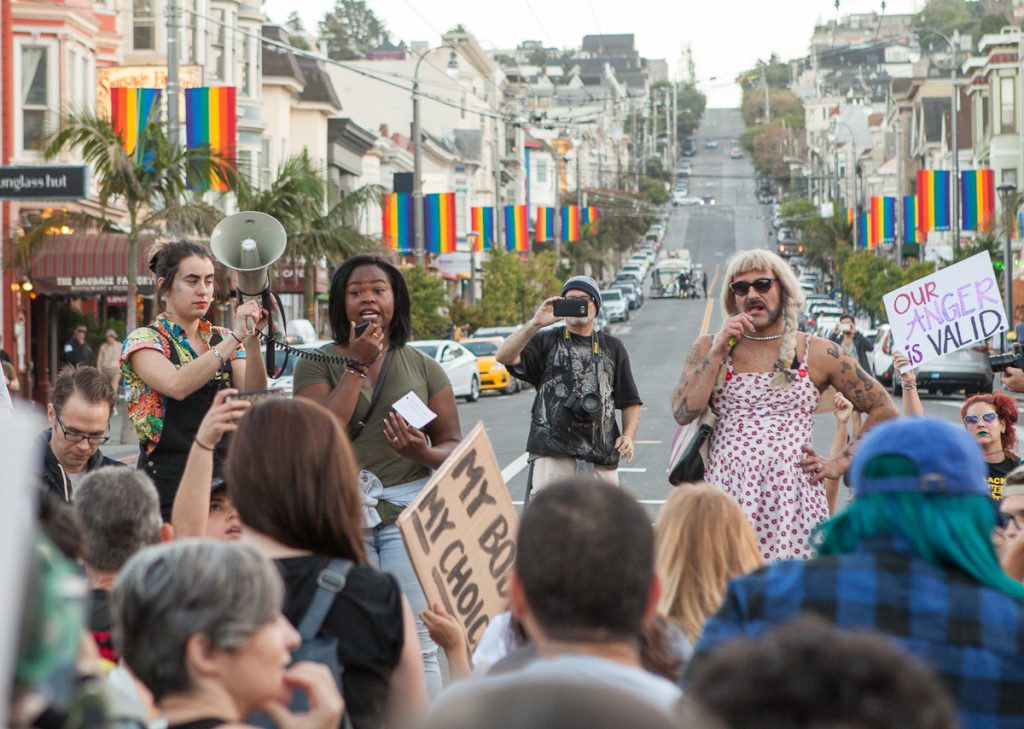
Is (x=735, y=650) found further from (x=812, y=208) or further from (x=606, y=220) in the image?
(x=812, y=208)

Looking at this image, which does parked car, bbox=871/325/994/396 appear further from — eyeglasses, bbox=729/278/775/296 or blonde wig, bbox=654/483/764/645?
blonde wig, bbox=654/483/764/645

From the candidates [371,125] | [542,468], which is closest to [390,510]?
[542,468]

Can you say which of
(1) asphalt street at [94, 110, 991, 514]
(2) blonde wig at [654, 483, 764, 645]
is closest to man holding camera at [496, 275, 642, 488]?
(2) blonde wig at [654, 483, 764, 645]

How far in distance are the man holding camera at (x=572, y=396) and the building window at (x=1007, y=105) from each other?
60.4 m

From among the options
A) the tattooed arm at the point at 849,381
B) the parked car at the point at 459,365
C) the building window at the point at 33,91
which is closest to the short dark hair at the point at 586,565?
the tattooed arm at the point at 849,381

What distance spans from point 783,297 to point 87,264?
2589 centimetres

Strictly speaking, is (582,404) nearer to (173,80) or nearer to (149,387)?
(149,387)

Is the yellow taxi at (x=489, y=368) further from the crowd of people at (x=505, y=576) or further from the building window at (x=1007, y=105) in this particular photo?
the building window at (x=1007, y=105)

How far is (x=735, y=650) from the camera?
2.26m

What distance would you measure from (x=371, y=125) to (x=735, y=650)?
289 ft

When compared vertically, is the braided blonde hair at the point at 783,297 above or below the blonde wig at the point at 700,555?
above

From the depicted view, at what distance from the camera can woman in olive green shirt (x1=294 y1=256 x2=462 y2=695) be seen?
6281 mm

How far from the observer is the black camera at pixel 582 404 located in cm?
822

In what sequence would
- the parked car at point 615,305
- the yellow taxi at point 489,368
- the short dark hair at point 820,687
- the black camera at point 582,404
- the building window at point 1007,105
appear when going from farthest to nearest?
1. the parked car at point 615,305
2. the building window at point 1007,105
3. the yellow taxi at point 489,368
4. the black camera at point 582,404
5. the short dark hair at point 820,687
